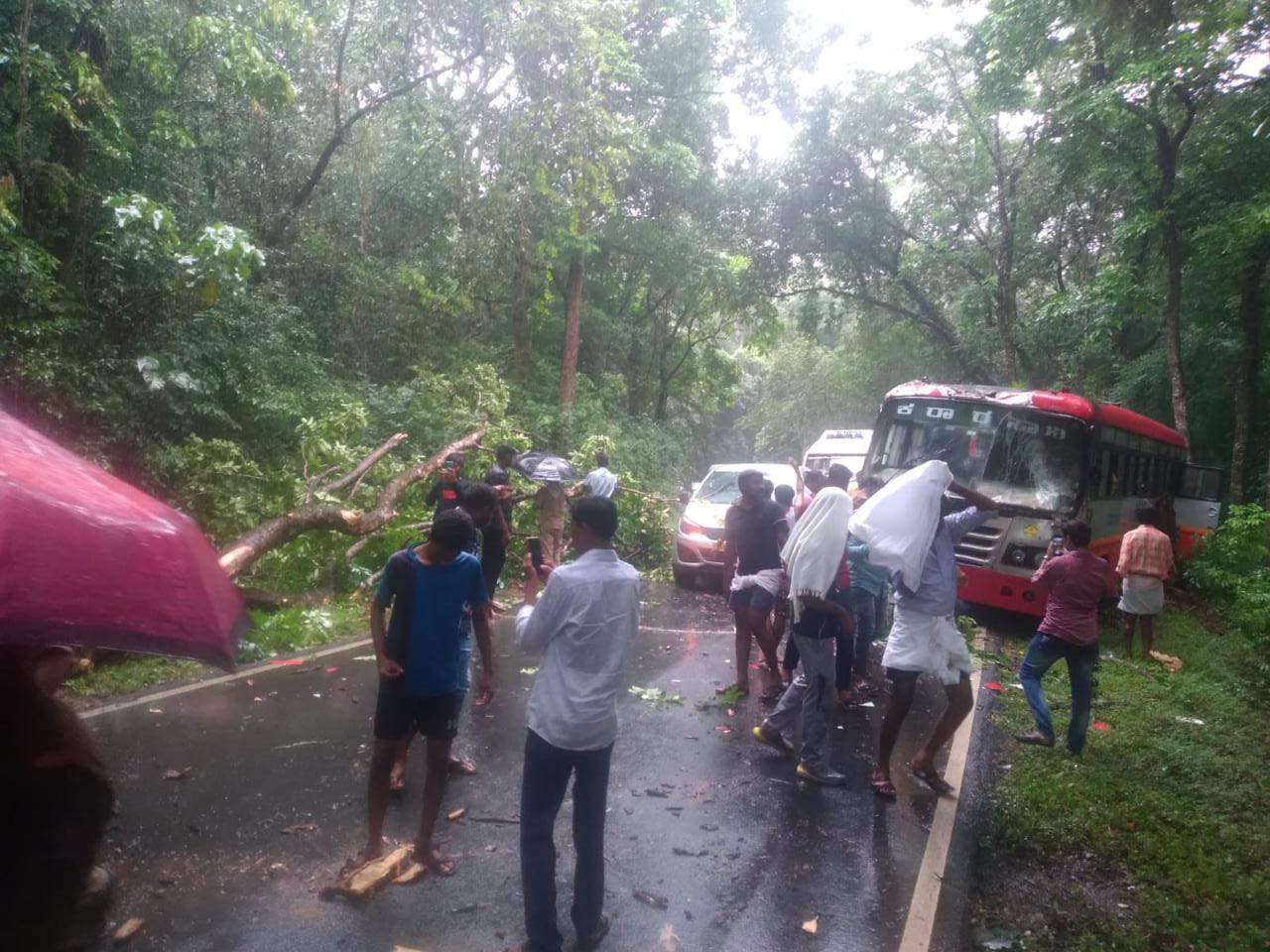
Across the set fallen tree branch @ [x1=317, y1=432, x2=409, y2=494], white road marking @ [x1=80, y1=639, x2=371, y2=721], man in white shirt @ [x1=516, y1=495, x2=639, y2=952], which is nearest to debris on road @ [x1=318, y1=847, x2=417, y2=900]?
man in white shirt @ [x1=516, y1=495, x2=639, y2=952]

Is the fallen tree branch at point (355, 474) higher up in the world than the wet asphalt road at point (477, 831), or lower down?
higher up

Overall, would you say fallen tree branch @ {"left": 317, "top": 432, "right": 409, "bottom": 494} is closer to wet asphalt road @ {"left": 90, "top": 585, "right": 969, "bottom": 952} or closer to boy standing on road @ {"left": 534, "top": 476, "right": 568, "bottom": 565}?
boy standing on road @ {"left": 534, "top": 476, "right": 568, "bottom": 565}

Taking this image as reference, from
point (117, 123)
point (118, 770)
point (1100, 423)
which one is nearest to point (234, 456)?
point (117, 123)

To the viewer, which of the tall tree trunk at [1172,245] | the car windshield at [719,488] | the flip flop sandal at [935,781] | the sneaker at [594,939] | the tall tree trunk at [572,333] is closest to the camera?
the sneaker at [594,939]

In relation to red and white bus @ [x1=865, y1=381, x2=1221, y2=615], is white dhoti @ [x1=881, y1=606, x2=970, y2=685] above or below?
below

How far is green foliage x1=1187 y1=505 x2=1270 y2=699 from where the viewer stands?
27.0 feet

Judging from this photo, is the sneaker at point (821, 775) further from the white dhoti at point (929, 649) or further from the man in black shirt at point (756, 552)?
the man in black shirt at point (756, 552)

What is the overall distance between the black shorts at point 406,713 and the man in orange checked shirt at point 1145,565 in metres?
7.76

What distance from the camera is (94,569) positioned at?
1.72 m

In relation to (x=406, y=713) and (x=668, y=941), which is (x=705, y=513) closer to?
(x=406, y=713)

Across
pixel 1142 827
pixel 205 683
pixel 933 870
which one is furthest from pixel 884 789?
pixel 205 683

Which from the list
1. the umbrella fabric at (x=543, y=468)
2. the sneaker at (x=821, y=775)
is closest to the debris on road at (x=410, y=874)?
the sneaker at (x=821, y=775)

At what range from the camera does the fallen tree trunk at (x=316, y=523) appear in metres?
8.10

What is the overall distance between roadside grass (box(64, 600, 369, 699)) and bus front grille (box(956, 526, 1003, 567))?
7.08 metres
